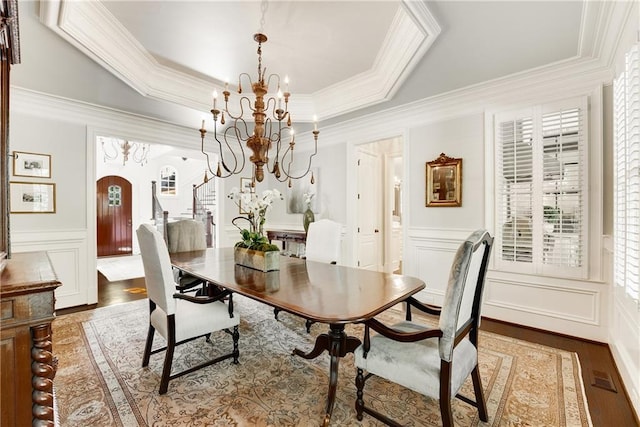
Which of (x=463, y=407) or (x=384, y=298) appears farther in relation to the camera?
(x=463, y=407)

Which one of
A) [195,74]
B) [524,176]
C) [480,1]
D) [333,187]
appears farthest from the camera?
[333,187]

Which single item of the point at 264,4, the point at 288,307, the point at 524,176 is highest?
the point at 264,4

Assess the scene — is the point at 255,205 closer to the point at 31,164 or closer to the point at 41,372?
the point at 41,372

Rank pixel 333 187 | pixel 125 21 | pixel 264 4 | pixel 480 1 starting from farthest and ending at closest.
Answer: pixel 333 187
pixel 125 21
pixel 264 4
pixel 480 1

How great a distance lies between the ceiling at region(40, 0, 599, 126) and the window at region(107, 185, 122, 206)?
568 cm

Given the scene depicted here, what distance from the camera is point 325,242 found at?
3.19 m

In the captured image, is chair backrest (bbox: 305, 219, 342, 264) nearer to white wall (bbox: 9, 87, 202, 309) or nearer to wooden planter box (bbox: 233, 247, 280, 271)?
wooden planter box (bbox: 233, 247, 280, 271)

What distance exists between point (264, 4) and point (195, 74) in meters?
1.60

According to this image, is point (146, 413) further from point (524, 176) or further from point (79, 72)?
point (524, 176)

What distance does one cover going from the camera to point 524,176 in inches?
117

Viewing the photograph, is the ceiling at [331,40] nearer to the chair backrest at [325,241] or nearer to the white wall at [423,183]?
the white wall at [423,183]

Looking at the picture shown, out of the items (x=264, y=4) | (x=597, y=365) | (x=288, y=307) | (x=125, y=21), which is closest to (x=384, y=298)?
(x=288, y=307)

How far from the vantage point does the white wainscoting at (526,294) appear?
2.67 m

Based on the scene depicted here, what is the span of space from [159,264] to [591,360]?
11.2ft
